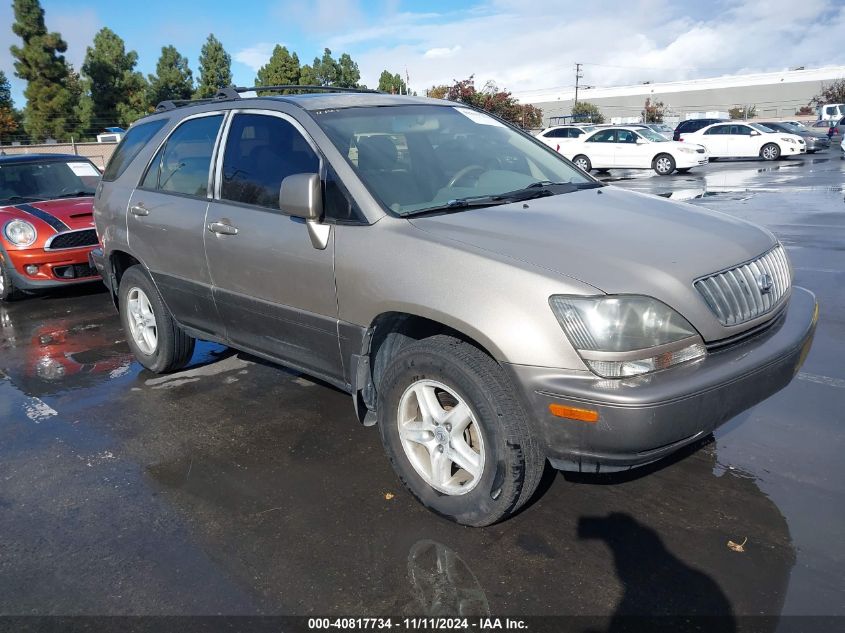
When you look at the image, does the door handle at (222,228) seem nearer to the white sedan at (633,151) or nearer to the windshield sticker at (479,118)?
the windshield sticker at (479,118)

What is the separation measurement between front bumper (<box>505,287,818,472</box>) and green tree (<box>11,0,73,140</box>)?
44.9 meters

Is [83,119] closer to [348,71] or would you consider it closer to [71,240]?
[348,71]

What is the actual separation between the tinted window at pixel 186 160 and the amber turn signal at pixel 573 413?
271 cm

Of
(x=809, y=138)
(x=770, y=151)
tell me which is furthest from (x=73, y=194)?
(x=809, y=138)

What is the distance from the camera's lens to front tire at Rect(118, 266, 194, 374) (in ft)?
16.4

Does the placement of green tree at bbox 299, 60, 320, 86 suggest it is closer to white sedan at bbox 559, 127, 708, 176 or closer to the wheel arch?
white sedan at bbox 559, 127, 708, 176

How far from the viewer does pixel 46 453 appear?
13.5 ft

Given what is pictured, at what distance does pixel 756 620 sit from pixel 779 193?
49.7 ft

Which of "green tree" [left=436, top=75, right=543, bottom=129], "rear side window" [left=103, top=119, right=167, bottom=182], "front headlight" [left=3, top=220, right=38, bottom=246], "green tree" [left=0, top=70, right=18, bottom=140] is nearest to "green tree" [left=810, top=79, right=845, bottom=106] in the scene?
"green tree" [left=436, top=75, right=543, bottom=129]

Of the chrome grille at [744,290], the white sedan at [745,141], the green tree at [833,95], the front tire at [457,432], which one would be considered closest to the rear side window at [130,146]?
the front tire at [457,432]

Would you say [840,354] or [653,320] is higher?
[653,320]

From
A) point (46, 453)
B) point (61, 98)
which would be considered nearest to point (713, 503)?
point (46, 453)

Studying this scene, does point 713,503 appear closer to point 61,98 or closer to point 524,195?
point 524,195

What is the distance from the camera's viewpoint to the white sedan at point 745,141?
26562 millimetres
